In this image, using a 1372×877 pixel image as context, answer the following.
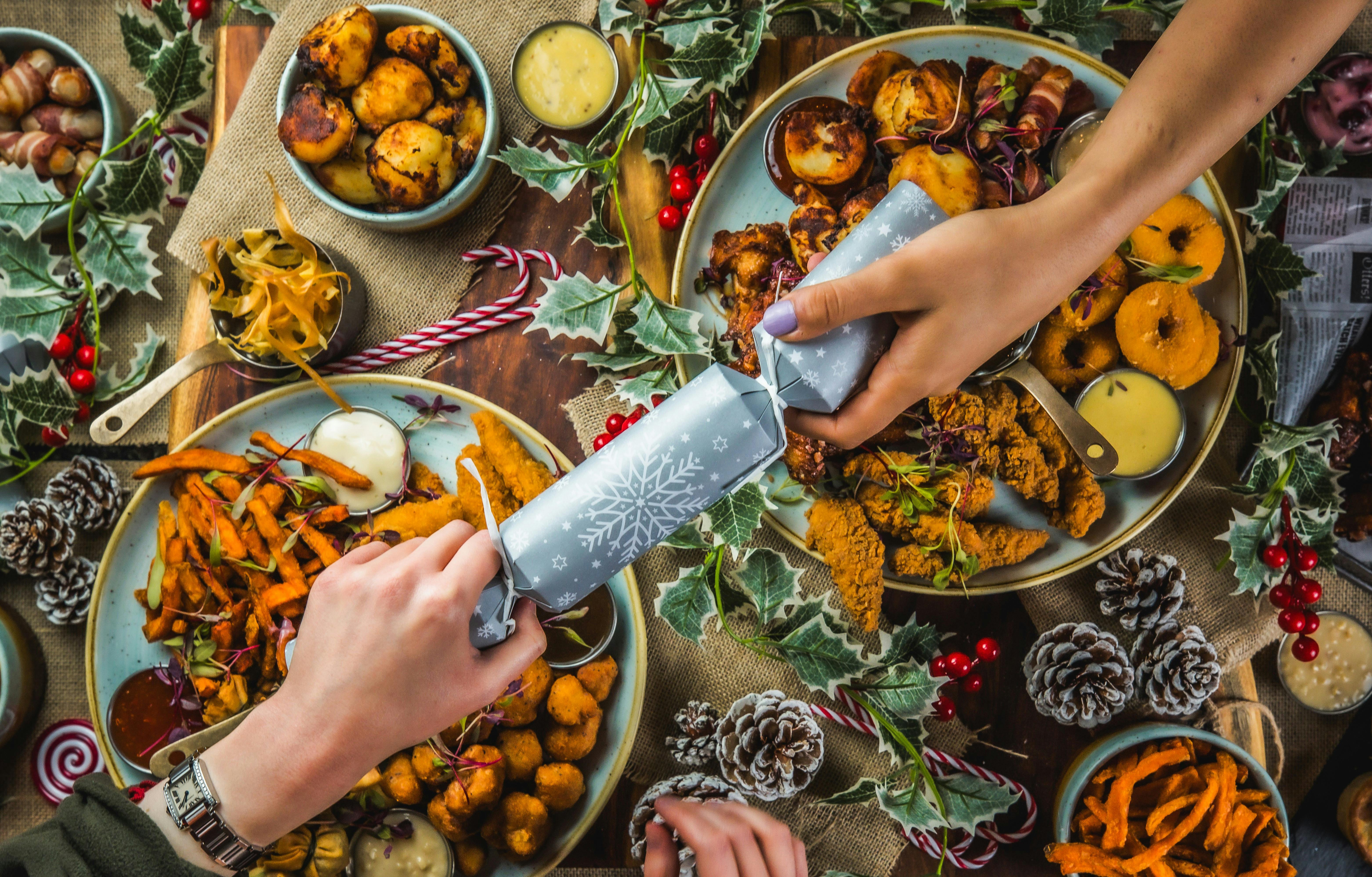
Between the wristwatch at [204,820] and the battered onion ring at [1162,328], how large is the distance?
1.58 meters

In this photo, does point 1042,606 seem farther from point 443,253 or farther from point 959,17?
point 443,253

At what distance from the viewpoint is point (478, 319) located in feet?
A: 5.41

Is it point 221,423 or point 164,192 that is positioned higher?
point 164,192

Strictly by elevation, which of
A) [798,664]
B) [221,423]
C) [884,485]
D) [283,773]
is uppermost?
[221,423]

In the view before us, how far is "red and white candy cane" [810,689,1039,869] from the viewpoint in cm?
157

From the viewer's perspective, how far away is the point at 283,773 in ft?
3.53

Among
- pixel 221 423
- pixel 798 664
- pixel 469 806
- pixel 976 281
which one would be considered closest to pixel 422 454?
pixel 221 423

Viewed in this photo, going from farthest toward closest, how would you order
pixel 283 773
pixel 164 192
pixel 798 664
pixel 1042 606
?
pixel 164 192 < pixel 1042 606 < pixel 798 664 < pixel 283 773

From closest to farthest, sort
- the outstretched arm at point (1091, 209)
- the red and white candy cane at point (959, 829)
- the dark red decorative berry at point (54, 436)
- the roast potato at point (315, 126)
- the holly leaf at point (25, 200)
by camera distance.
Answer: the outstretched arm at point (1091, 209) < the roast potato at point (315, 126) < the red and white candy cane at point (959, 829) < the holly leaf at point (25, 200) < the dark red decorative berry at point (54, 436)

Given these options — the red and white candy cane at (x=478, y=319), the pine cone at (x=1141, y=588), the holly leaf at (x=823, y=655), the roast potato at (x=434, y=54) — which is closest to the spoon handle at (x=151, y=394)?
the red and white candy cane at (x=478, y=319)

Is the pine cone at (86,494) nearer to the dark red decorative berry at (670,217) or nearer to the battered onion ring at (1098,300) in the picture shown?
the dark red decorative berry at (670,217)

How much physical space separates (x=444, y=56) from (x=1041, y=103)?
1077 millimetres

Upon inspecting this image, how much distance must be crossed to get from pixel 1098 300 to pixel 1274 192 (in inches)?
17.6

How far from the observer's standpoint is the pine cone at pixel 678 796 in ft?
4.93
